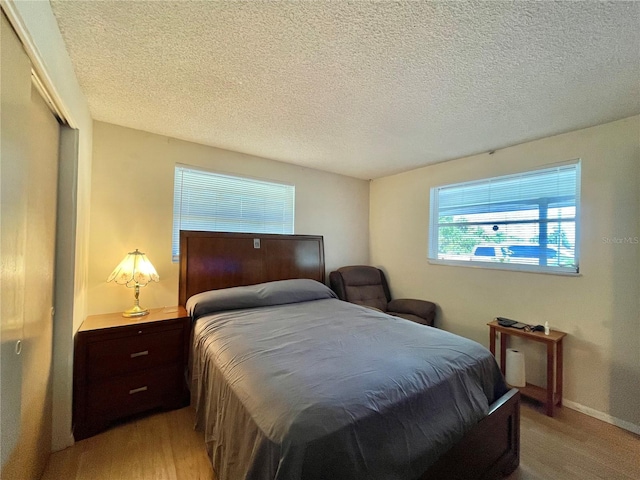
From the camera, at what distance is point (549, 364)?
2.19 meters

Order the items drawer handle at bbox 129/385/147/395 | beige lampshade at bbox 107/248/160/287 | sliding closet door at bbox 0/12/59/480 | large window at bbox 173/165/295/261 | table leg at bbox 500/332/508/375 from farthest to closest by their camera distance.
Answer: large window at bbox 173/165/295/261
table leg at bbox 500/332/508/375
beige lampshade at bbox 107/248/160/287
drawer handle at bbox 129/385/147/395
sliding closet door at bbox 0/12/59/480

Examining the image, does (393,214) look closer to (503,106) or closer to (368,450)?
(503,106)

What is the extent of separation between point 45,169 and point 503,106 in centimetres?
292

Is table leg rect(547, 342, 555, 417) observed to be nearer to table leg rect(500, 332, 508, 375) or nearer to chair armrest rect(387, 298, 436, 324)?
table leg rect(500, 332, 508, 375)

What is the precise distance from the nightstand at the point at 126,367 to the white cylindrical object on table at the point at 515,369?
283 cm

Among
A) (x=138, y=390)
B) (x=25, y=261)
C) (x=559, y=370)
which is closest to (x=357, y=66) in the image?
(x=25, y=261)

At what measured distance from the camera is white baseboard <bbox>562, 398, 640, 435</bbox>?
2000 millimetres

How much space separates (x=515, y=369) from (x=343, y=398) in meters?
2.18

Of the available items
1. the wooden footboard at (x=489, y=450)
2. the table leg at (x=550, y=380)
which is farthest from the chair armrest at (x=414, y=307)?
the wooden footboard at (x=489, y=450)

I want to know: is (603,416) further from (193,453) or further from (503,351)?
(193,453)

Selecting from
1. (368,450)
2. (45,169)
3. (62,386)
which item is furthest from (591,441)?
(45,169)

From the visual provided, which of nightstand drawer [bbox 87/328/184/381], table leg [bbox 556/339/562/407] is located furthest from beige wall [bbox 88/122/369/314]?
table leg [bbox 556/339/562/407]

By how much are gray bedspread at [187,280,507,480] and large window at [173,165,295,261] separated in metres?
1.26

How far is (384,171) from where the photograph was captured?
148 inches
